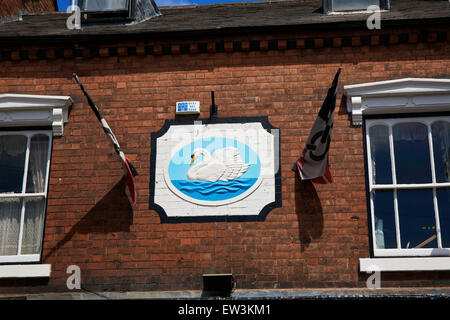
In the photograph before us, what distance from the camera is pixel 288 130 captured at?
7.52 meters

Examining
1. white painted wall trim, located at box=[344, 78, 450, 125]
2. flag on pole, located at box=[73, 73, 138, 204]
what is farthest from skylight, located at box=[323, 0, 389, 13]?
flag on pole, located at box=[73, 73, 138, 204]

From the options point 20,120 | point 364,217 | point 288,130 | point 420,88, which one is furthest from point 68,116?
point 420,88

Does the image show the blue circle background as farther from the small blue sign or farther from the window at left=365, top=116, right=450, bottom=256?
the window at left=365, top=116, right=450, bottom=256

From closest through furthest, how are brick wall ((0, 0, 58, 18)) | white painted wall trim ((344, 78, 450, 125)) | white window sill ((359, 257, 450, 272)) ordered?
white window sill ((359, 257, 450, 272)) < white painted wall trim ((344, 78, 450, 125)) < brick wall ((0, 0, 58, 18))

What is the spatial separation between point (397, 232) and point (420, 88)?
6.32ft

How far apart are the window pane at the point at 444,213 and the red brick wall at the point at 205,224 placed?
0.51 meters

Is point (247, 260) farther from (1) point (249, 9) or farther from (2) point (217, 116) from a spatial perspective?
(1) point (249, 9)

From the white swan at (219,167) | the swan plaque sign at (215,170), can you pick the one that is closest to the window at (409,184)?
the swan plaque sign at (215,170)

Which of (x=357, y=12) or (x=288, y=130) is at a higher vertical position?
(x=357, y=12)

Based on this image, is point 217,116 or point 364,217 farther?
point 217,116

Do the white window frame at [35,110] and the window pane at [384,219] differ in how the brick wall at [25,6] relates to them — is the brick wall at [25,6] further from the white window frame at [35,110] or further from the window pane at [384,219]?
the window pane at [384,219]

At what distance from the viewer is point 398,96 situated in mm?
7398

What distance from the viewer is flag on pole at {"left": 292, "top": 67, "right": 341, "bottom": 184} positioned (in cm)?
667

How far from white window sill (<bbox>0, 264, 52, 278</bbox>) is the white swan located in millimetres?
2175
